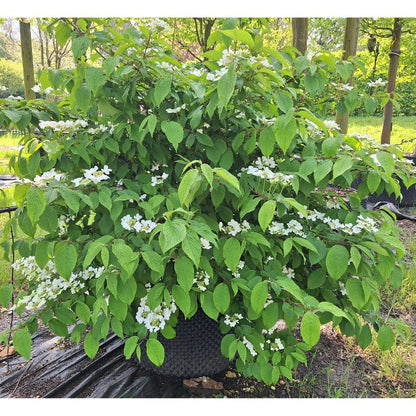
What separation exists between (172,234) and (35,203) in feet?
1.12

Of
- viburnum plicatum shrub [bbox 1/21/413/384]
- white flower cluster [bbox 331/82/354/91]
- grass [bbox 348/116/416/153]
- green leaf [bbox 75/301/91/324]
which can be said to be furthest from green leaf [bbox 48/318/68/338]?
grass [bbox 348/116/416/153]

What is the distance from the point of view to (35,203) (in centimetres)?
84

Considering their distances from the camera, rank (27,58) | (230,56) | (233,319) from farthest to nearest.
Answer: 1. (27,58)
2. (233,319)
3. (230,56)

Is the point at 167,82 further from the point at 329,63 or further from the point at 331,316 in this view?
the point at 331,316

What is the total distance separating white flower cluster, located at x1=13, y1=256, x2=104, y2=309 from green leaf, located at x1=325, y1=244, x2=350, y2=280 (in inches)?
26.3

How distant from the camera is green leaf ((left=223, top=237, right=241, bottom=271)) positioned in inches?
39.1

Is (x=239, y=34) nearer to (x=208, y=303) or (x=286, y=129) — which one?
(x=286, y=129)

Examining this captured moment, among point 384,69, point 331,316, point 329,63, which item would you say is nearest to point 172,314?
point 331,316

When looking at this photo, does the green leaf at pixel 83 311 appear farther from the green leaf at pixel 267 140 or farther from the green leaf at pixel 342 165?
the green leaf at pixel 342 165

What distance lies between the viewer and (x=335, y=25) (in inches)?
155

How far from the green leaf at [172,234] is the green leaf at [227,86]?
33 centimetres

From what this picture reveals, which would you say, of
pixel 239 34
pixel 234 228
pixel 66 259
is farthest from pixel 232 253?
pixel 239 34

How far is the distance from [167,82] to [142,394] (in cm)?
123

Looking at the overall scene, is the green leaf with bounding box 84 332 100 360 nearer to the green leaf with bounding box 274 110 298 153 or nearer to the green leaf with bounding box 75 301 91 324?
the green leaf with bounding box 75 301 91 324
